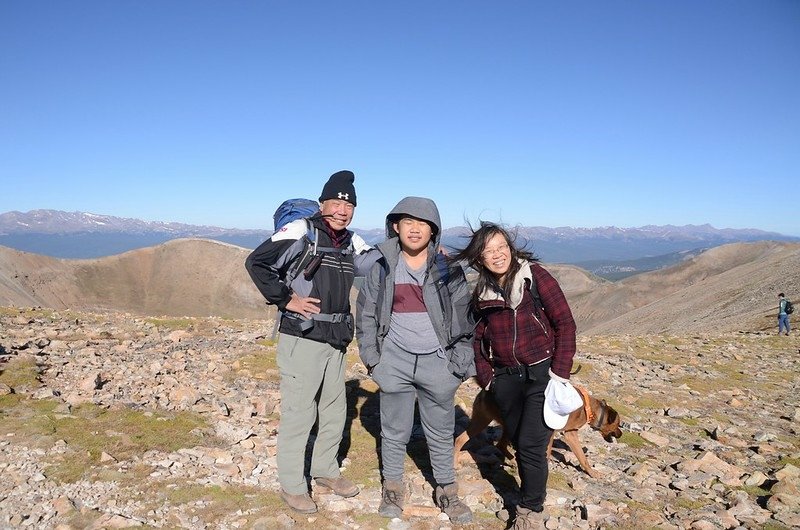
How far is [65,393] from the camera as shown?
25.3ft

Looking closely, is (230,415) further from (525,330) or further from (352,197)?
(525,330)

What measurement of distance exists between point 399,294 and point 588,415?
3.01 metres

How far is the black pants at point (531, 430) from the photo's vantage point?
180 inches

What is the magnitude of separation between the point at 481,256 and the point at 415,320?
2.89ft

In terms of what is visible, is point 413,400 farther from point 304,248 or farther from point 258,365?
point 258,365

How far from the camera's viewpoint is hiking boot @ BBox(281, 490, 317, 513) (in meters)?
4.85

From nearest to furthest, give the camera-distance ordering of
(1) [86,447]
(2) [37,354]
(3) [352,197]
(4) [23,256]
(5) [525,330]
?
(5) [525,330], (3) [352,197], (1) [86,447], (2) [37,354], (4) [23,256]

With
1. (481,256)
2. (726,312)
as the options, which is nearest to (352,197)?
(481,256)

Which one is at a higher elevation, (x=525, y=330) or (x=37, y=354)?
(x=525, y=330)

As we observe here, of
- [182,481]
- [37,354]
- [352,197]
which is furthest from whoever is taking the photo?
[37,354]

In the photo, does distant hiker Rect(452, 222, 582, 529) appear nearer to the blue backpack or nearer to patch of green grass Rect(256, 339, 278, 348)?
the blue backpack

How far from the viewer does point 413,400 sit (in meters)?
4.91

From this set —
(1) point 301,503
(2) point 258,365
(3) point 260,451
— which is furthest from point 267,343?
(1) point 301,503

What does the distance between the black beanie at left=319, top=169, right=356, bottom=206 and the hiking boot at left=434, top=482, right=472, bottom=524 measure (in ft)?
10.2
